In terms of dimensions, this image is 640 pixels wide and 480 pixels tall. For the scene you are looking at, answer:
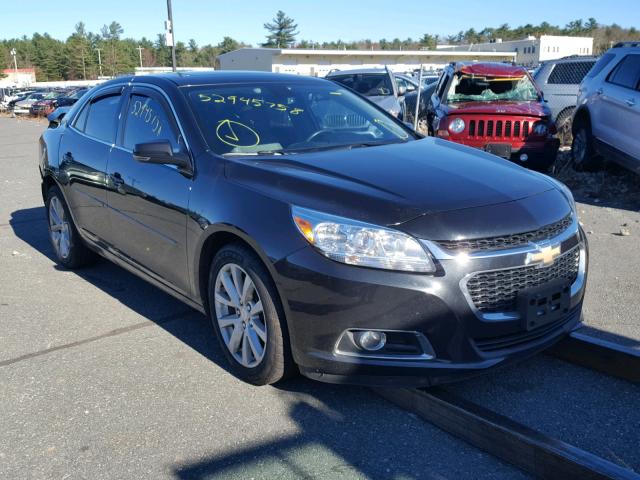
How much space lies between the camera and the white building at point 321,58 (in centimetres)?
6183

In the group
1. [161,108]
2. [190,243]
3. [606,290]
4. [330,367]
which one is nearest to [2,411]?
[190,243]

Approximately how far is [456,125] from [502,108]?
690 millimetres

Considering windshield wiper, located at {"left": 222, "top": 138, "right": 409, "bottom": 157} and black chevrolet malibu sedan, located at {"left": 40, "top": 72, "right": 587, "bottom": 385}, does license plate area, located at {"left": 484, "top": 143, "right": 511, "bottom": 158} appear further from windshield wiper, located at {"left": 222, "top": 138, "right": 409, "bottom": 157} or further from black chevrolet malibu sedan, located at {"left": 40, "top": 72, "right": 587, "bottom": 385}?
windshield wiper, located at {"left": 222, "top": 138, "right": 409, "bottom": 157}

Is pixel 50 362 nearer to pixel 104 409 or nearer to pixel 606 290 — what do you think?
pixel 104 409

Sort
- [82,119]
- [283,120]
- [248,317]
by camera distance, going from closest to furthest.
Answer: [248,317] < [283,120] < [82,119]

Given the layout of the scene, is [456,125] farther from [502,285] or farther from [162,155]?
[502,285]

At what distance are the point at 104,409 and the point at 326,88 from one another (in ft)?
9.38

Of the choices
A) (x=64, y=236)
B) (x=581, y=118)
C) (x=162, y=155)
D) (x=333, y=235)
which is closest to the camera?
(x=333, y=235)

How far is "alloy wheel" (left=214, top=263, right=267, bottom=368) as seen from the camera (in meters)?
3.44

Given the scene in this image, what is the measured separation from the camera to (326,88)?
4.93 metres

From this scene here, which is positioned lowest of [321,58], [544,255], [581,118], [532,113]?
[544,255]

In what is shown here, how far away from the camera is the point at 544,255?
10.3ft

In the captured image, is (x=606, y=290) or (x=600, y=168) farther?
(x=600, y=168)

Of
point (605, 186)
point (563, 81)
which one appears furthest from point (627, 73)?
point (563, 81)
